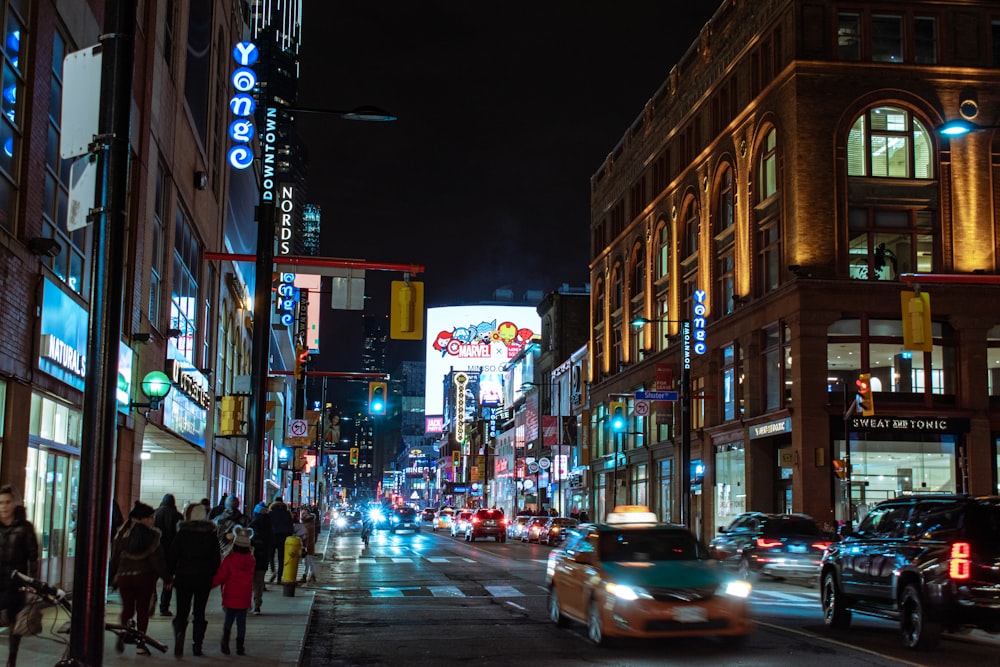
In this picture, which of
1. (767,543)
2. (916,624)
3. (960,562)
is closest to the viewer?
(960,562)

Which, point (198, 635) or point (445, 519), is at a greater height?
point (198, 635)

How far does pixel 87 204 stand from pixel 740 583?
A: 9.08 m

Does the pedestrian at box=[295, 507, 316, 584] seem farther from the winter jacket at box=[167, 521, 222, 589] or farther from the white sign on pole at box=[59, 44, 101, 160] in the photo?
the white sign on pole at box=[59, 44, 101, 160]

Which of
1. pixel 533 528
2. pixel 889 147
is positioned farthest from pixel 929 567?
pixel 533 528

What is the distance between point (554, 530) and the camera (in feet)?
167

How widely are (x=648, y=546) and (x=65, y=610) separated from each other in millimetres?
7361

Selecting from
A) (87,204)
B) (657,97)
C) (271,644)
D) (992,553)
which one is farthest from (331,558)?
(657,97)

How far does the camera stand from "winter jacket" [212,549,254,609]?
13.2 meters

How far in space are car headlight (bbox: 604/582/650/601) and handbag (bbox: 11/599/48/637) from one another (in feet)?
21.8

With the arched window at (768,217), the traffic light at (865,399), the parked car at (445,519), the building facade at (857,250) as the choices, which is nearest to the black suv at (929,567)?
the traffic light at (865,399)

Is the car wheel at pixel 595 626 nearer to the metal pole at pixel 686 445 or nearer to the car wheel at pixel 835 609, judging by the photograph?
the car wheel at pixel 835 609

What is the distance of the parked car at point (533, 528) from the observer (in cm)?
5431

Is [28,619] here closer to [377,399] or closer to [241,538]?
[241,538]

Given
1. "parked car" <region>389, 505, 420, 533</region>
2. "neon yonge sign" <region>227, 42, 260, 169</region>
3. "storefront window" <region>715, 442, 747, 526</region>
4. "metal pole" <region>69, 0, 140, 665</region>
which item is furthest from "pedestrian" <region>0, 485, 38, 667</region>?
"parked car" <region>389, 505, 420, 533</region>
